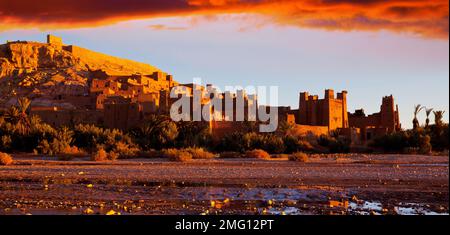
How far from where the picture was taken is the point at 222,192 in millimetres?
14711

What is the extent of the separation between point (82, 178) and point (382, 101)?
133 feet

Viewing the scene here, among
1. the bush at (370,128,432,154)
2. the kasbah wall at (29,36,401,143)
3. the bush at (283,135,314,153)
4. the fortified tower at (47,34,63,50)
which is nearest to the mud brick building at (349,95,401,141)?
the kasbah wall at (29,36,401,143)

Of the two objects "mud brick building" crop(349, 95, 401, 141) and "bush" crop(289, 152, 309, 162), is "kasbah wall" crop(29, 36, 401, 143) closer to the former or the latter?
"mud brick building" crop(349, 95, 401, 141)

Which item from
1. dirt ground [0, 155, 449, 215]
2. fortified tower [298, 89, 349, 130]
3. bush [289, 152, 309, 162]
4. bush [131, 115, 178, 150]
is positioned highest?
fortified tower [298, 89, 349, 130]

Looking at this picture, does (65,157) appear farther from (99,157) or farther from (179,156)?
(179,156)

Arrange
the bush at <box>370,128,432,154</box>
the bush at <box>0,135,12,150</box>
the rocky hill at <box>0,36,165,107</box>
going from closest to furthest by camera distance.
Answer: the bush at <box>0,135,12,150</box> < the bush at <box>370,128,432,154</box> < the rocky hill at <box>0,36,165,107</box>

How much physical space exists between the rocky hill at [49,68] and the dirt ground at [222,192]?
2201 inches

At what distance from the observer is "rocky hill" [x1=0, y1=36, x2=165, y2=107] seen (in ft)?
260

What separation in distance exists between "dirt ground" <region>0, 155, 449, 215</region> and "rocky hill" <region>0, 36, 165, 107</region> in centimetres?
5590

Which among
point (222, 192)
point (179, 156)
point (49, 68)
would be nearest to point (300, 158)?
point (179, 156)

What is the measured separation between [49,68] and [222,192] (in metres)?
84.5

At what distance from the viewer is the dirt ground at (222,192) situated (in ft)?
37.7
